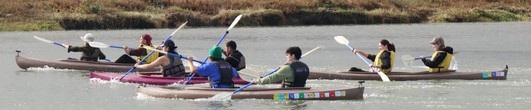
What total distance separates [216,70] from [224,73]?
0.76ft

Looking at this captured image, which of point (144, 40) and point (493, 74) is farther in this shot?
point (144, 40)

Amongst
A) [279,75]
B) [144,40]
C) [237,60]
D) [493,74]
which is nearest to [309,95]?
[279,75]

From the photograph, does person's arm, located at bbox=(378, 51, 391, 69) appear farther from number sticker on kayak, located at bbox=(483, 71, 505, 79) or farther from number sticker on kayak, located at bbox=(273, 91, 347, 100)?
number sticker on kayak, located at bbox=(273, 91, 347, 100)

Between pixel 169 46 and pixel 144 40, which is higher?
pixel 144 40

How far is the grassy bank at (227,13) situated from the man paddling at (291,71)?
3881 centimetres

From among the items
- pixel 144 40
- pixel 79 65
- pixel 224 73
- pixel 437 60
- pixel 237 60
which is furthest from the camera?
pixel 79 65

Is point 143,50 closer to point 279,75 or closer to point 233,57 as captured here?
point 233,57

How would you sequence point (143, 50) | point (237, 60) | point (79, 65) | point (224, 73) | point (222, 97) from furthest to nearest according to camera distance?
point (79, 65)
point (143, 50)
point (237, 60)
point (222, 97)
point (224, 73)

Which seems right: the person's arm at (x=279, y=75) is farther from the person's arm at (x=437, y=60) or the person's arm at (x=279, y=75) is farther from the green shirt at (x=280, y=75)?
the person's arm at (x=437, y=60)

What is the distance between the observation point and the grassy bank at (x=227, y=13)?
189 ft

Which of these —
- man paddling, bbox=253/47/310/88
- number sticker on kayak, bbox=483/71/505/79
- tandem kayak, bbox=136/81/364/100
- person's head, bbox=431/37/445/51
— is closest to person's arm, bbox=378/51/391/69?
person's head, bbox=431/37/445/51

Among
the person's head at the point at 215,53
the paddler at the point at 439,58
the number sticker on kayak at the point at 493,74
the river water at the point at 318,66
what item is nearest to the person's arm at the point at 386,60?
the river water at the point at 318,66

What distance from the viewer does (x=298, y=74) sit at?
18062mm

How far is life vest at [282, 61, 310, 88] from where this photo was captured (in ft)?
58.7
